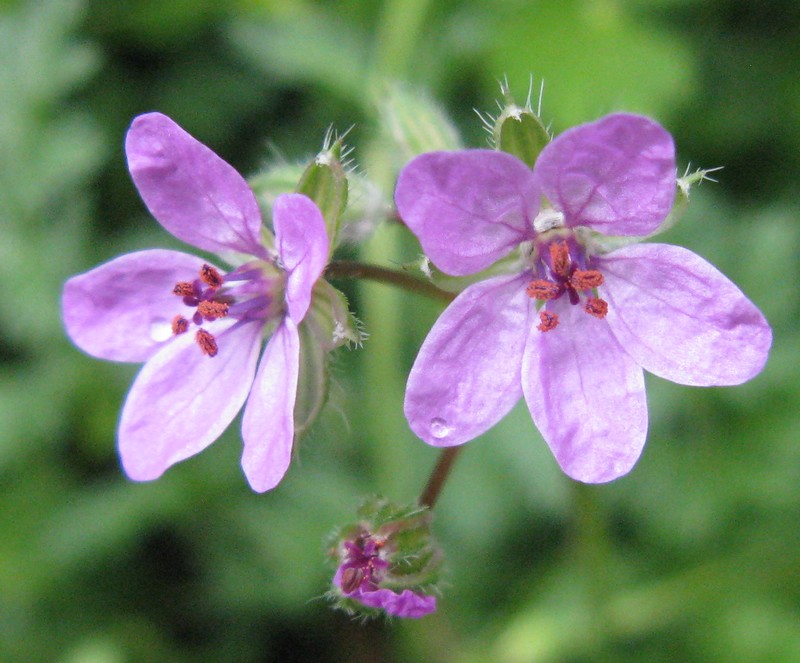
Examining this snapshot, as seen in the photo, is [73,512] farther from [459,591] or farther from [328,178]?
[328,178]

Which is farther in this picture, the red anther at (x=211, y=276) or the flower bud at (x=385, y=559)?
the red anther at (x=211, y=276)

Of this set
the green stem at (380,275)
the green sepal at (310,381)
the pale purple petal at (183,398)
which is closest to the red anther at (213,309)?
the pale purple petal at (183,398)

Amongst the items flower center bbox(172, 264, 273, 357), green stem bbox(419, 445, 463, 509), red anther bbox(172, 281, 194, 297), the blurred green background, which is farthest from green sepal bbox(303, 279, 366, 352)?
the blurred green background

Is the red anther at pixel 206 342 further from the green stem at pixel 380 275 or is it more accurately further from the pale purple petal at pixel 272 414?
the green stem at pixel 380 275

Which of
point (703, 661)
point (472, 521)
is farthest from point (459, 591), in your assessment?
point (703, 661)

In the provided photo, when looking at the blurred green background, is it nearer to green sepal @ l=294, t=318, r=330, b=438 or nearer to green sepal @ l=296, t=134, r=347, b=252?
green sepal @ l=294, t=318, r=330, b=438

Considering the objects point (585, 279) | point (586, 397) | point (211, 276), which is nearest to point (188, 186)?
point (211, 276)
